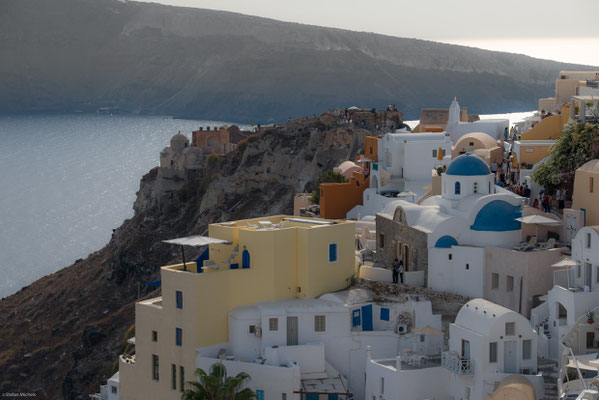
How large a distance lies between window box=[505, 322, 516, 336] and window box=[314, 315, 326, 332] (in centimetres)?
631

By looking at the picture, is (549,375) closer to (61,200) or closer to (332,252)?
(332,252)

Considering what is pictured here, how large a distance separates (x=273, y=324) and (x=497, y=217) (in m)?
8.04

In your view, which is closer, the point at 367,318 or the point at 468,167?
the point at 367,318

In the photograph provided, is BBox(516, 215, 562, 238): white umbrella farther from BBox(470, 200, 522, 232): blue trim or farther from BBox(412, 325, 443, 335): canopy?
BBox(412, 325, 443, 335): canopy

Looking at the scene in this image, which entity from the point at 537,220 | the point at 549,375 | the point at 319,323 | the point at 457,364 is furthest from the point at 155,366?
the point at 537,220

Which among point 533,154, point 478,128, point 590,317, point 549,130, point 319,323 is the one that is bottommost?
point 319,323

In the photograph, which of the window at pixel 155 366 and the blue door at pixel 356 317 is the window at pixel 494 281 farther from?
the window at pixel 155 366

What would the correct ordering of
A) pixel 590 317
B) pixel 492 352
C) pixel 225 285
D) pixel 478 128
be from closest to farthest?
pixel 492 352, pixel 590 317, pixel 225 285, pixel 478 128

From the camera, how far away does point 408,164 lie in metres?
50.7

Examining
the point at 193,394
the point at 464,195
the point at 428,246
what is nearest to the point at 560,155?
the point at 464,195

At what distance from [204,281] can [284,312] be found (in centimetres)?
254

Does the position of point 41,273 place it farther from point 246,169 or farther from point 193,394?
point 193,394

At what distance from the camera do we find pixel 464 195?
35.9m

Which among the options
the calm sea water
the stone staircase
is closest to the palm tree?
the stone staircase
